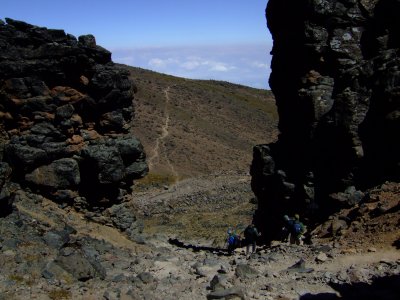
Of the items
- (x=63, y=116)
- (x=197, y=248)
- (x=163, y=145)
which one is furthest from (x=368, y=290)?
(x=163, y=145)

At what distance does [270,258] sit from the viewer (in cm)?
2375

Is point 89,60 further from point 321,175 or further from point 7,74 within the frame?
point 321,175

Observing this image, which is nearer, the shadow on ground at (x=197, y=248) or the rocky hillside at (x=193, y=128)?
the shadow on ground at (x=197, y=248)

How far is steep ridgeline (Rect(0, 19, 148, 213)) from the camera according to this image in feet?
95.5

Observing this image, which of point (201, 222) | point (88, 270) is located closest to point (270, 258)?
point (88, 270)

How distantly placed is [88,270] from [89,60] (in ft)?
52.6

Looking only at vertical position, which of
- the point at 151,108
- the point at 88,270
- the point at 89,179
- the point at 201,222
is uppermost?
the point at 151,108

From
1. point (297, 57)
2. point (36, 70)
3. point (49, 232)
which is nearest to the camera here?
point (49, 232)

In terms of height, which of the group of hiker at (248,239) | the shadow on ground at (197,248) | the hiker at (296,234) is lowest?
the shadow on ground at (197,248)

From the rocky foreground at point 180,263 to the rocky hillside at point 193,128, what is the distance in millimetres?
44317

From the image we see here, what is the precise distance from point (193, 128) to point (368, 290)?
8352 cm

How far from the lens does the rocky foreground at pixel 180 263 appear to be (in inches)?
714

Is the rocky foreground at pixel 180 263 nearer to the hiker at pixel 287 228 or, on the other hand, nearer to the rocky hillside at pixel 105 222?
the rocky hillside at pixel 105 222

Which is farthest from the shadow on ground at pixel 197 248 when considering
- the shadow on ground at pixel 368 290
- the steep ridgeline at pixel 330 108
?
the shadow on ground at pixel 368 290
